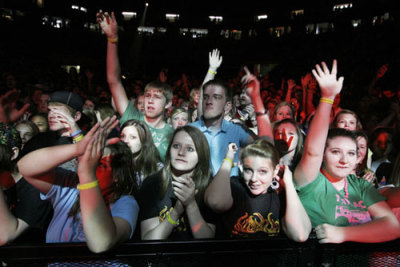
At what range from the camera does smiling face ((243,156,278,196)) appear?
2016 mm

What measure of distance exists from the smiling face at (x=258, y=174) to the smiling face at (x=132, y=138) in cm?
122

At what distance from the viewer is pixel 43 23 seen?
19.1m

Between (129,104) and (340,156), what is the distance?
7.76 feet

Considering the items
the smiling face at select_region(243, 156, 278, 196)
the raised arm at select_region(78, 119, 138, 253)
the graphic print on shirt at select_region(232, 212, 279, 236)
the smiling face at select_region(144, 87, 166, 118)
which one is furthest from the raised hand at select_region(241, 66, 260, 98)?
the raised arm at select_region(78, 119, 138, 253)

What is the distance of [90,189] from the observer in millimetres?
1331

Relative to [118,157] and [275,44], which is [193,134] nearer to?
[118,157]

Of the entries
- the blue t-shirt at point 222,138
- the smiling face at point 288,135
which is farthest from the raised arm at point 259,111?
the blue t-shirt at point 222,138

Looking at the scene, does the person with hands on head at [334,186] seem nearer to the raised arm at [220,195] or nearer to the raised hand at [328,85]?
the raised hand at [328,85]

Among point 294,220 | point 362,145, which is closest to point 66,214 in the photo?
point 294,220

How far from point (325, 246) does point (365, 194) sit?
77 cm

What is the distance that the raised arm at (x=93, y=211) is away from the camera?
4.27 ft

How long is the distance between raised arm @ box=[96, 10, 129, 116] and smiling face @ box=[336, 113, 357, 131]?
8.18ft

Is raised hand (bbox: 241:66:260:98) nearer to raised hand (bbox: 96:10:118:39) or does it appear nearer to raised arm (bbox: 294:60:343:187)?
raised arm (bbox: 294:60:343:187)

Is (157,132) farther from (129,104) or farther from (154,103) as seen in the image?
(129,104)
